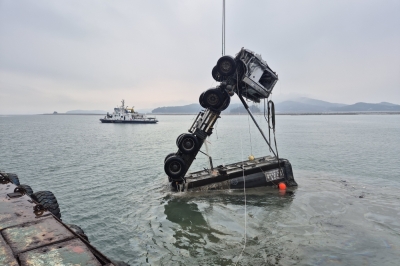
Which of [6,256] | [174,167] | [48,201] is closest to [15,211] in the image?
[6,256]

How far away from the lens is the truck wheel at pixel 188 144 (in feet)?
45.0

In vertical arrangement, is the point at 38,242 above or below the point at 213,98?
below

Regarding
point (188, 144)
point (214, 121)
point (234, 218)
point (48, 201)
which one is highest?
point (214, 121)

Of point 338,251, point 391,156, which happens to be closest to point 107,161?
point 338,251

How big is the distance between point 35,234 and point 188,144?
9.88 metres

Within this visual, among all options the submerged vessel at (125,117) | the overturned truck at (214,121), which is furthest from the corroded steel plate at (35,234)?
the submerged vessel at (125,117)

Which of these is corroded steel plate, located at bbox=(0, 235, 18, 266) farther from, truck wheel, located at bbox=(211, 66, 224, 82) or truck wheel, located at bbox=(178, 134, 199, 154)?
truck wheel, located at bbox=(211, 66, 224, 82)

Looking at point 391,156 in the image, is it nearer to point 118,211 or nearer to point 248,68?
point 248,68

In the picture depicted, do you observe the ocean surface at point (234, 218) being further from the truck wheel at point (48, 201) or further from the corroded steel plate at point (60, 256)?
the corroded steel plate at point (60, 256)

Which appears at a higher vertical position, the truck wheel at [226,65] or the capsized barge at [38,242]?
the truck wheel at [226,65]

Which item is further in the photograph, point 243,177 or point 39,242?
point 243,177

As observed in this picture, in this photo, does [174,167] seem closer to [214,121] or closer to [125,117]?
[214,121]

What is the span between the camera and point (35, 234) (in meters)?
4.20

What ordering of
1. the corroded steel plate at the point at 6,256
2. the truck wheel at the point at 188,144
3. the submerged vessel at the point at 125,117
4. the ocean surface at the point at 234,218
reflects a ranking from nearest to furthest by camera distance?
the corroded steel plate at the point at 6,256
the ocean surface at the point at 234,218
the truck wheel at the point at 188,144
the submerged vessel at the point at 125,117
